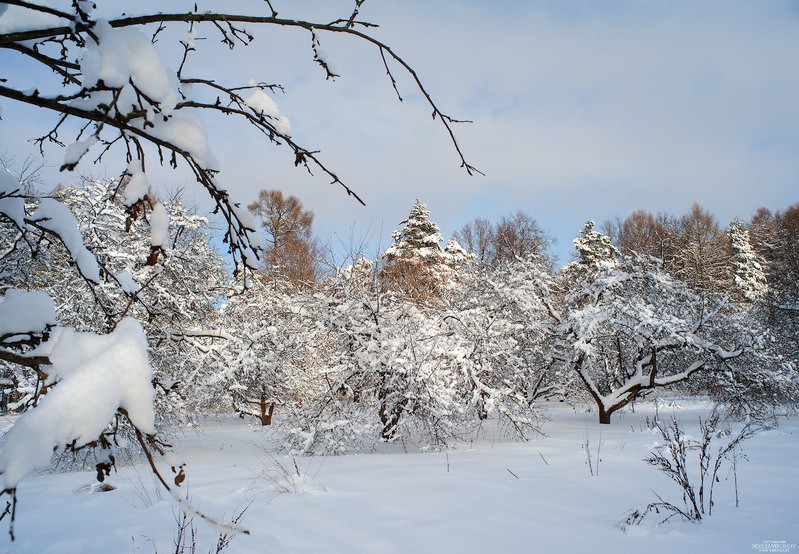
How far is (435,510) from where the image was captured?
3955 millimetres

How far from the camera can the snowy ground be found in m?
3.18

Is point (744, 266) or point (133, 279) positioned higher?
point (744, 266)

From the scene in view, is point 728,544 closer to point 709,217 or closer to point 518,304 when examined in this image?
point 518,304

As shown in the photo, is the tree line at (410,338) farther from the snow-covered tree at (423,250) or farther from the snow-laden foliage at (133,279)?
the snow-covered tree at (423,250)

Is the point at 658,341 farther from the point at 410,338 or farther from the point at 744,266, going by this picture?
the point at 744,266

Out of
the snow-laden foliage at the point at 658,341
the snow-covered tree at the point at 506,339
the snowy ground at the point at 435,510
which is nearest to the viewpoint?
the snowy ground at the point at 435,510

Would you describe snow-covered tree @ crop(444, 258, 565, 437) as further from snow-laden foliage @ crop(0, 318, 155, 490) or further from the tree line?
snow-laden foliage @ crop(0, 318, 155, 490)

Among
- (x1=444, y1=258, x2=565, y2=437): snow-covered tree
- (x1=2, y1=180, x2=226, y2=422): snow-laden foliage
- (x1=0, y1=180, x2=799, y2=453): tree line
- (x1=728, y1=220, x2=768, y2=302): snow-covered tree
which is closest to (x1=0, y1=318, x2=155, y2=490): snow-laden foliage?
(x1=0, y1=180, x2=799, y2=453): tree line

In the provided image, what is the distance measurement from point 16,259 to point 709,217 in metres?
46.0

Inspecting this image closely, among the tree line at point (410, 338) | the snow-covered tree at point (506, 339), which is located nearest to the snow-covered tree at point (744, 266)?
the tree line at point (410, 338)

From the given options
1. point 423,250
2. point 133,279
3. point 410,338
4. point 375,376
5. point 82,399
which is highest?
point 423,250

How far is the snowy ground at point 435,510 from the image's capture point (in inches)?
125

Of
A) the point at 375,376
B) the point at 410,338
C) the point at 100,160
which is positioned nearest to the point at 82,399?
Answer: the point at 100,160

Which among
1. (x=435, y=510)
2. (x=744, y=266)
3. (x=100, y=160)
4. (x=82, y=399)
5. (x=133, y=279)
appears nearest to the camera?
(x=82, y=399)
